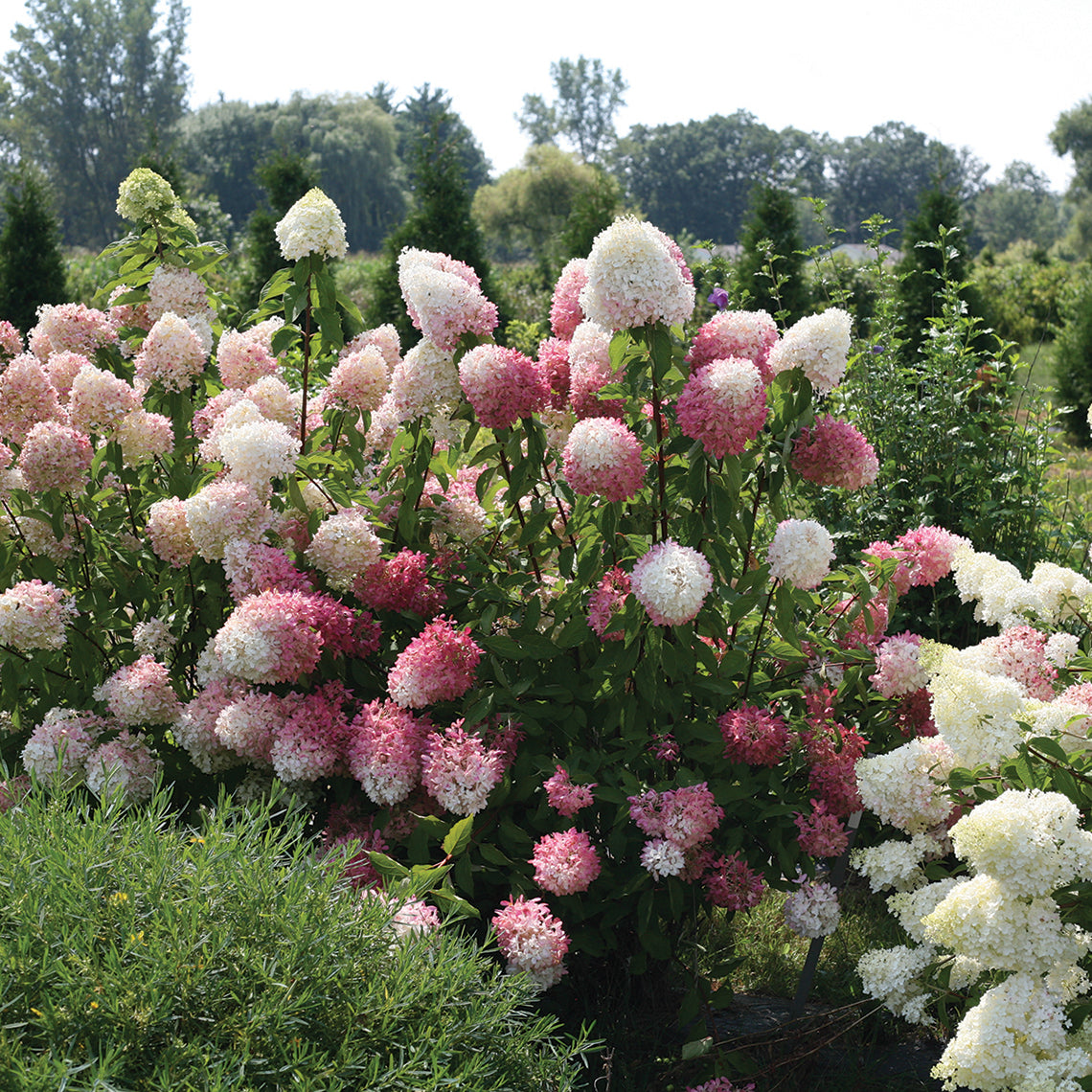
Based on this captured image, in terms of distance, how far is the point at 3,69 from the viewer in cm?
7088

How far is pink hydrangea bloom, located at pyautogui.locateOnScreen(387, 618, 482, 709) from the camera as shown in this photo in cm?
232

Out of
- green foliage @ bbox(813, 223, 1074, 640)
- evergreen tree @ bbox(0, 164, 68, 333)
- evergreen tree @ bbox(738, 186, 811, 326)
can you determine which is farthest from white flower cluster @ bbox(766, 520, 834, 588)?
evergreen tree @ bbox(0, 164, 68, 333)

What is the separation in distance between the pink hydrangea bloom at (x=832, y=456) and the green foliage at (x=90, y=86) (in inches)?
3011

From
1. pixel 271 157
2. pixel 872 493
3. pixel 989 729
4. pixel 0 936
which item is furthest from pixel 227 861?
pixel 271 157

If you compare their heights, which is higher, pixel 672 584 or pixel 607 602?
pixel 672 584

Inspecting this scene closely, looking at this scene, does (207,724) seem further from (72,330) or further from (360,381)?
(72,330)

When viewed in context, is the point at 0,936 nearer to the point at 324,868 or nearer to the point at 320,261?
the point at 324,868

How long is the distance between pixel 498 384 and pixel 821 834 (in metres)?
1.29

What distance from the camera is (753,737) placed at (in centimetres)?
234

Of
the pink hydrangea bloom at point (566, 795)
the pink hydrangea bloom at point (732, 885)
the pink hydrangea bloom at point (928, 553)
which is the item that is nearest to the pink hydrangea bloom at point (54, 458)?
the pink hydrangea bloom at point (566, 795)

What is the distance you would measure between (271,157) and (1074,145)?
71.5 meters

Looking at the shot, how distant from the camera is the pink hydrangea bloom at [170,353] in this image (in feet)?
9.41

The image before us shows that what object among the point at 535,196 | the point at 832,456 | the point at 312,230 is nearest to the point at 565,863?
the point at 832,456

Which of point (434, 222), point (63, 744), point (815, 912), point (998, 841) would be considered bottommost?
point (815, 912)
